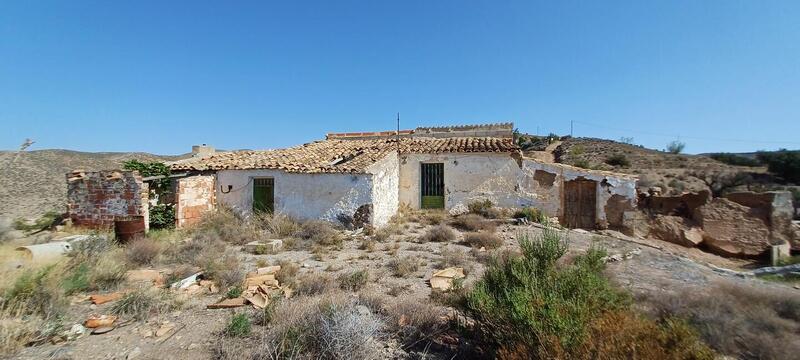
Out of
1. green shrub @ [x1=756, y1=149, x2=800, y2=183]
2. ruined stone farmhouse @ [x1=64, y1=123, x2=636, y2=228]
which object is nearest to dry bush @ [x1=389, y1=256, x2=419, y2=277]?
ruined stone farmhouse @ [x1=64, y1=123, x2=636, y2=228]

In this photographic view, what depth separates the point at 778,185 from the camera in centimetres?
2212

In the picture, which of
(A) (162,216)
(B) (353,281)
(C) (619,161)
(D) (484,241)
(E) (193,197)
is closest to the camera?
(B) (353,281)

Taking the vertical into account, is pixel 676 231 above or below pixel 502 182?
below

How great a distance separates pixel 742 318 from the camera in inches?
162

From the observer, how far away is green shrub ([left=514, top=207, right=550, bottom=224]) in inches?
481

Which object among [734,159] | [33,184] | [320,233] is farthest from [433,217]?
[734,159]

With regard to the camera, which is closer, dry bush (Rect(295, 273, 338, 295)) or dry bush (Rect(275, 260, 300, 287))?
dry bush (Rect(295, 273, 338, 295))

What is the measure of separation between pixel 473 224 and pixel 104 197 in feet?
36.6

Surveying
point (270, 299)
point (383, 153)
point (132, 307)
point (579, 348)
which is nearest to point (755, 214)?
point (383, 153)

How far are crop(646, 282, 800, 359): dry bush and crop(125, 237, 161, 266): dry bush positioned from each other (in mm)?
8879

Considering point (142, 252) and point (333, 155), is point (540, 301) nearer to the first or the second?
point (142, 252)

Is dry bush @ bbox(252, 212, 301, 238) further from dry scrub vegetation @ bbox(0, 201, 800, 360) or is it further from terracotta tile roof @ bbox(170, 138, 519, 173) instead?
dry scrub vegetation @ bbox(0, 201, 800, 360)

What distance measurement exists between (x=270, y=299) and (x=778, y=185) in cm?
3059

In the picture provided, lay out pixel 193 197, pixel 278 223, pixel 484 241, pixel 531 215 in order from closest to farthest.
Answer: pixel 484 241 → pixel 278 223 → pixel 193 197 → pixel 531 215
